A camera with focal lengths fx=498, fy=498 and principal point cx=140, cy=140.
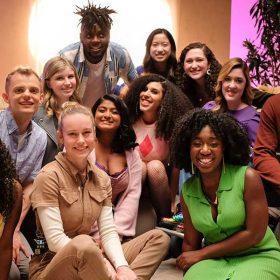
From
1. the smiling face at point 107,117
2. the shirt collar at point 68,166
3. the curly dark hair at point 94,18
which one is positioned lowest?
the shirt collar at point 68,166

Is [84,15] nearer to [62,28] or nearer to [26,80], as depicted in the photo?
[26,80]

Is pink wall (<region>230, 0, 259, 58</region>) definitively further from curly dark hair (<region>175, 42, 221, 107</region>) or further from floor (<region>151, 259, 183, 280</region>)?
floor (<region>151, 259, 183, 280</region>)

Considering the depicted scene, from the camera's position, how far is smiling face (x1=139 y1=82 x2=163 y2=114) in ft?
11.3

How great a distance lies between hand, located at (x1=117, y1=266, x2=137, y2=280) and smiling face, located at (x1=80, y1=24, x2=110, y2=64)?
1949 millimetres

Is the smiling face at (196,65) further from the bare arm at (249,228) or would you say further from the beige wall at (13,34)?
the beige wall at (13,34)

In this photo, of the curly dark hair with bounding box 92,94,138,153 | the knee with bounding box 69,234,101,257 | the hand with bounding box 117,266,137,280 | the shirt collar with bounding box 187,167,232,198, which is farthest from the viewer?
the curly dark hair with bounding box 92,94,138,153

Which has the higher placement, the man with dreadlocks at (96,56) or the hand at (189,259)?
the man with dreadlocks at (96,56)

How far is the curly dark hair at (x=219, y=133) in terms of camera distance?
227cm

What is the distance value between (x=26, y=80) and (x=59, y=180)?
0.77 metres

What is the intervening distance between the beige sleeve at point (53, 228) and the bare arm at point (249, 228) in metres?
0.58

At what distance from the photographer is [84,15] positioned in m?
3.70

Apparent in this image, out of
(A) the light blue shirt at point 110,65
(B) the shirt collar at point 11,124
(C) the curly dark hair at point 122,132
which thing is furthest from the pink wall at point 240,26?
(B) the shirt collar at point 11,124

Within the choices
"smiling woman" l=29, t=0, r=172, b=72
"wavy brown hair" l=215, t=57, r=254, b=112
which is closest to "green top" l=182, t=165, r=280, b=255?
"wavy brown hair" l=215, t=57, r=254, b=112

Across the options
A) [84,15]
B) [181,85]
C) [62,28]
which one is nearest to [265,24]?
[181,85]
